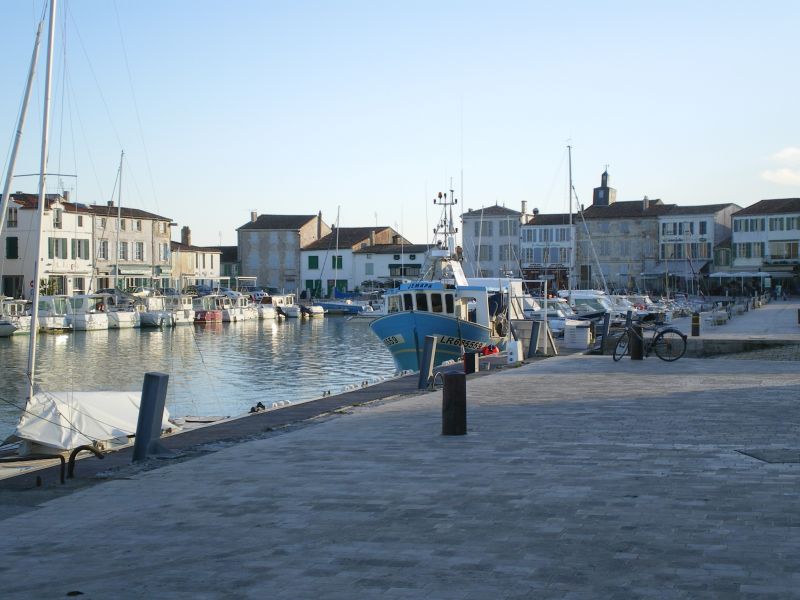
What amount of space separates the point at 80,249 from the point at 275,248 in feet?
98.0

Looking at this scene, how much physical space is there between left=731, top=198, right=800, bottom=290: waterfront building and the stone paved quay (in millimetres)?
81266

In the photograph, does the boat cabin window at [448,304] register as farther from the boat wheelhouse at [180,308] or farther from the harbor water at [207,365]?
the boat wheelhouse at [180,308]

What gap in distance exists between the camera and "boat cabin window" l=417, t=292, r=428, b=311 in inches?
1277

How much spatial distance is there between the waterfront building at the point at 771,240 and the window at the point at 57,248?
59.8 metres

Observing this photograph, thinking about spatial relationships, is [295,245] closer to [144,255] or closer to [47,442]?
[144,255]

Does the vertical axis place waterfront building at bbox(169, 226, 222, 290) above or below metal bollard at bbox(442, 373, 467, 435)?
above

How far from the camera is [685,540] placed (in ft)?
21.7

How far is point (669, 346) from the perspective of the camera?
2320cm

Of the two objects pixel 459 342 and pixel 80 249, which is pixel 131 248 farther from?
pixel 459 342

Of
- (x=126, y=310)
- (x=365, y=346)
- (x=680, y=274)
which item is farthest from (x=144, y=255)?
(x=680, y=274)

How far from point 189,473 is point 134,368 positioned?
31.1m

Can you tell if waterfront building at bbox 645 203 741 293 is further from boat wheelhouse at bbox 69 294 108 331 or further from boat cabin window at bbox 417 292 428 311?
boat cabin window at bbox 417 292 428 311

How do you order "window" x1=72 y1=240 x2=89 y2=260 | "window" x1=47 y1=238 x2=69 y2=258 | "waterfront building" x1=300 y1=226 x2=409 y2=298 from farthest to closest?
"waterfront building" x1=300 y1=226 x2=409 y2=298 → "window" x1=72 y1=240 x2=89 y2=260 → "window" x1=47 y1=238 x2=69 y2=258

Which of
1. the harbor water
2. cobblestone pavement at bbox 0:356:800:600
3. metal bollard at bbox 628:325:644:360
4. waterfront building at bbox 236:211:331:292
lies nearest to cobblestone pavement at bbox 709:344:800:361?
metal bollard at bbox 628:325:644:360
